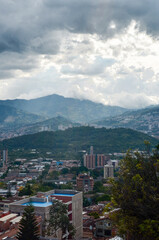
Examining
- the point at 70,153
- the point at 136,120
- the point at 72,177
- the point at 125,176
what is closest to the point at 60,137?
the point at 70,153

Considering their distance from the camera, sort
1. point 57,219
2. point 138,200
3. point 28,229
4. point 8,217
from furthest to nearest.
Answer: point 8,217 < point 57,219 < point 28,229 < point 138,200

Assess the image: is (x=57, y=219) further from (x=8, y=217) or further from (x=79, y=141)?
(x=79, y=141)

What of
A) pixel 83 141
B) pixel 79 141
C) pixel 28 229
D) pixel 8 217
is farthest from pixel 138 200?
pixel 79 141

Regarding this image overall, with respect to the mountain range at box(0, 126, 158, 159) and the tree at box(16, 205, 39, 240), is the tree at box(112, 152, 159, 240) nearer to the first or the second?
the tree at box(16, 205, 39, 240)

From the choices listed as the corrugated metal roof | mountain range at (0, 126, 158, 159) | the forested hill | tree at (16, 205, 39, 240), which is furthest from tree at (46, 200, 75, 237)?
the forested hill

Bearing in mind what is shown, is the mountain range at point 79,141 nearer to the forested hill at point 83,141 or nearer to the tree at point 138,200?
the forested hill at point 83,141

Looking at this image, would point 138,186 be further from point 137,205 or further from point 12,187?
point 12,187

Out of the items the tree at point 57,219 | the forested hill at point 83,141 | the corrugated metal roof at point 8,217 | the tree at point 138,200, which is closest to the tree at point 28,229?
the tree at point 57,219
